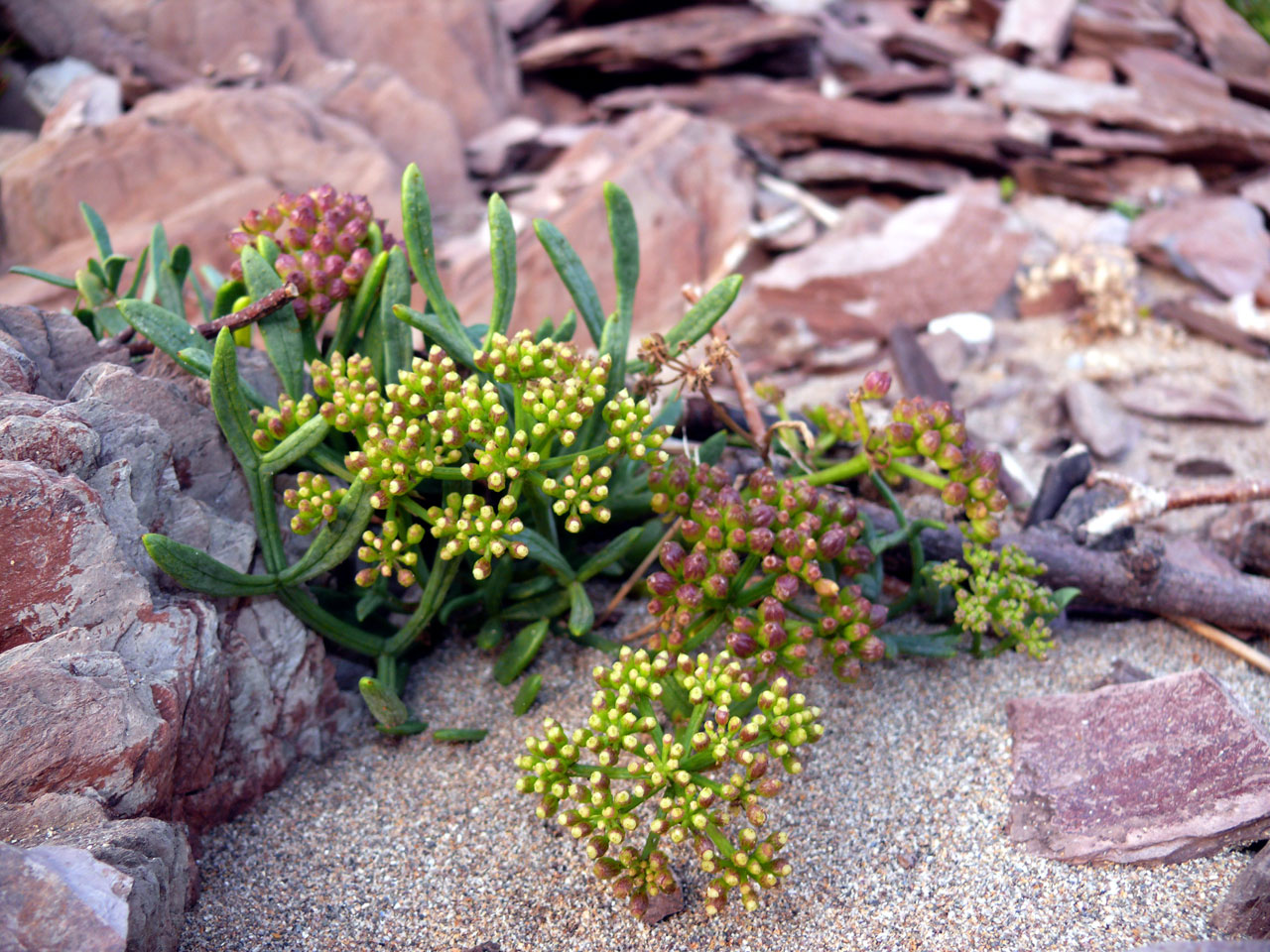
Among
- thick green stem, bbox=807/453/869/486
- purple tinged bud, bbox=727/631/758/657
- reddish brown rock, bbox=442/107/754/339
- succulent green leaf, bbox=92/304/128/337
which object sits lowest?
reddish brown rock, bbox=442/107/754/339

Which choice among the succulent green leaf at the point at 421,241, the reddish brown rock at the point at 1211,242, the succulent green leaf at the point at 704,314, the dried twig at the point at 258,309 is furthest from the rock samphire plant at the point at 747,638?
the reddish brown rock at the point at 1211,242

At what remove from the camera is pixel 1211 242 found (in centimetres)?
495

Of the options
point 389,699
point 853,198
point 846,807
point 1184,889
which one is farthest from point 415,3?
point 1184,889

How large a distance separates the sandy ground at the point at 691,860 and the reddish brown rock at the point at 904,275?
2.57 meters

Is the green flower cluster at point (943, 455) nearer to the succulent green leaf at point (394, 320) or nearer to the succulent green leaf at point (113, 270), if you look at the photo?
the succulent green leaf at point (394, 320)

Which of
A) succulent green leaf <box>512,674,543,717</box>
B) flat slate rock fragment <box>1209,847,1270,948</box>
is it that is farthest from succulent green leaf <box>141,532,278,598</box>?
flat slate rock fragment <box>1209,847,1270,948</box>

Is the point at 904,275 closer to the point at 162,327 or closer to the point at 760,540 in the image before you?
the point at 760,540

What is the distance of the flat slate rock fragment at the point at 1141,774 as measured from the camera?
6.34 ft

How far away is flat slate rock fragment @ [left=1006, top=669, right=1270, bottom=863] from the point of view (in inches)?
76.1

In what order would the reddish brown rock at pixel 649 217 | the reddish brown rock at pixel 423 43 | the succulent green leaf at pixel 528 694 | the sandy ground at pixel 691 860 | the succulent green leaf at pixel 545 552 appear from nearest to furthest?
1. the sandy ground at pixel 691 860
2. the succulent green leaf at pixel 545 552
3. the succulent green leaf at pixel 528 694
4. the reddish brown rock at pixel 649 217
5. the reddish brown rock at pixel 423 43

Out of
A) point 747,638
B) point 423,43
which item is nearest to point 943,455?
point 747,638

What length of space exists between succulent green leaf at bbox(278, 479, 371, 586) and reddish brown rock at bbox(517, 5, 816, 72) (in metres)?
5.50

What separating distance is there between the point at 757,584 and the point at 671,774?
1.82 feet

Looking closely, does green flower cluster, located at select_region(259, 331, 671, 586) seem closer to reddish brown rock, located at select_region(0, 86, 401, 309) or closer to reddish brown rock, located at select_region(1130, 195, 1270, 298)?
reddish brown rock, located at select_region(0, 86, 401, 309)
